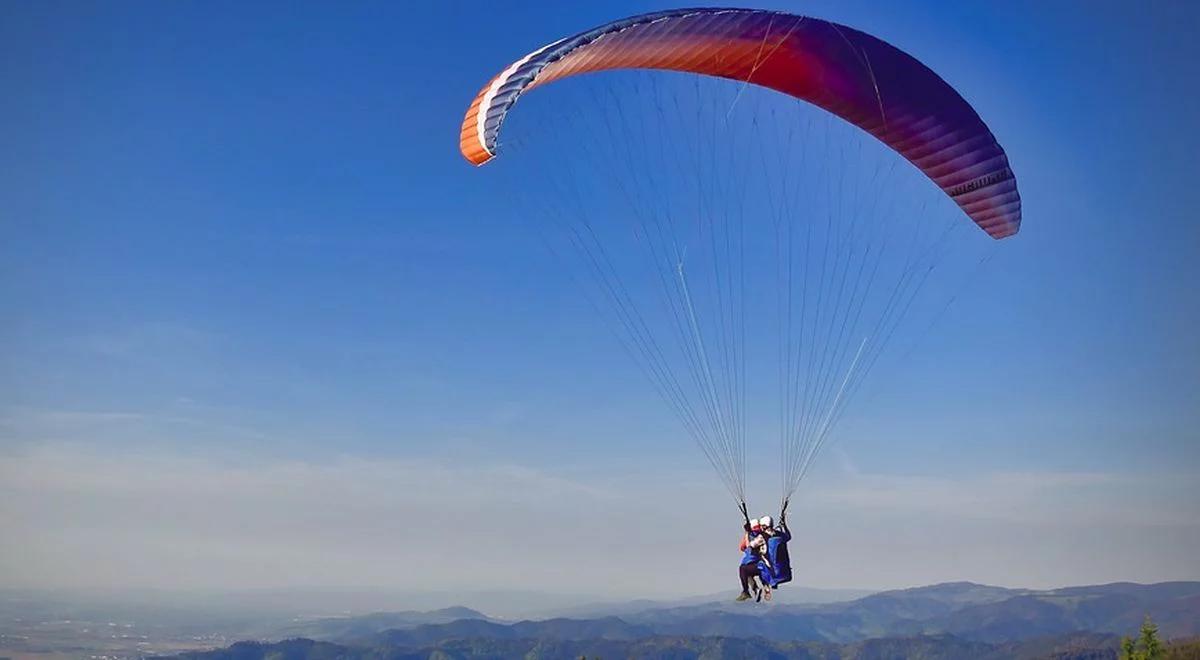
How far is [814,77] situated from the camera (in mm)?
20094

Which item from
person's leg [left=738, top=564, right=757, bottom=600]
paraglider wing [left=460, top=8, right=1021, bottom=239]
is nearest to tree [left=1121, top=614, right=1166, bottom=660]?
paraglider wing [left=460, top=8, right=1021, bottom=239]

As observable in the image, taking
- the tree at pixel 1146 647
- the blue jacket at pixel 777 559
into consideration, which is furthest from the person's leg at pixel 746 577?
the tree at pixel 1146 647

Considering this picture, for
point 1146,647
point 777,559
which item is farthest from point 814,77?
point 1146,647

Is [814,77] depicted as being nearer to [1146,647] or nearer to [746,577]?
[746,577]

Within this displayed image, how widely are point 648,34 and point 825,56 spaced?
401cm

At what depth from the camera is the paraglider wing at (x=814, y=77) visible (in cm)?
1680

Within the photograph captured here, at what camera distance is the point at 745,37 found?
18500 millimetres

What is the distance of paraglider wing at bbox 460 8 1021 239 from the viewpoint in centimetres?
1680

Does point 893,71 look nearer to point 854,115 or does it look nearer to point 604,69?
point 854,115

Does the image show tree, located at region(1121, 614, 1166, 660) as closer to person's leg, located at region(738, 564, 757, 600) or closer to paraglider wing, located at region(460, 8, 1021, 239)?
paraglider wing, located at region(460, 8, 1021, 239)

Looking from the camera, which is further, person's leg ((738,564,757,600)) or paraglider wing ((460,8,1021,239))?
person's leg ((738,564,757,600))

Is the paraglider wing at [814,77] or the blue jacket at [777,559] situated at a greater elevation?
the paraglider wing at [814,77]

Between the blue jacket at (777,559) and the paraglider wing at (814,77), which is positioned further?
the blue jacket at (777,559)

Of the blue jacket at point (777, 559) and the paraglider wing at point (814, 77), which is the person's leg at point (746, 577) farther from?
the paraglider wing at point (814, 77)
